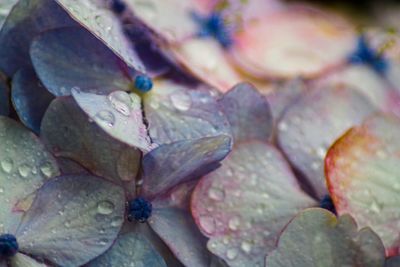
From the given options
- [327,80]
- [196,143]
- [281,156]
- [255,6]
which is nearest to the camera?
[196,143]

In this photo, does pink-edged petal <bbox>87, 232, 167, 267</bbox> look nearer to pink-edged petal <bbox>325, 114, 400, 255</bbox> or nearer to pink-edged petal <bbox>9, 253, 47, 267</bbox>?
pink-edged petal <bbox>9, 253, 47, 267</bbox>

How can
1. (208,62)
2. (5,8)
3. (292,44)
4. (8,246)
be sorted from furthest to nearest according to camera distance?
1. (292,44)
2. (208,62)
3. (5,8)
4. (8,246)

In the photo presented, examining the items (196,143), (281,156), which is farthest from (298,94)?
(196,143)

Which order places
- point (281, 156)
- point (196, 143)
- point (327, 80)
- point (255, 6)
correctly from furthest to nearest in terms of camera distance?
point (255, 6) → point (327, 80) → point (281, 156) → point (196, 143)

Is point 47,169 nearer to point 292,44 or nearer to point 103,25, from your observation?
point 103,25

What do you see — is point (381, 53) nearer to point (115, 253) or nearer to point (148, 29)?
point (148, 29)

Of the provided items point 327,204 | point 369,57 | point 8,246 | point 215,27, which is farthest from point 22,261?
point 369,57
